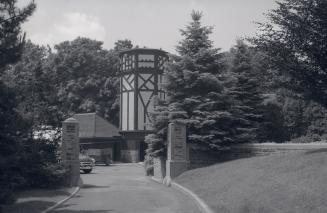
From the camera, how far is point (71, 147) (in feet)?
75.2

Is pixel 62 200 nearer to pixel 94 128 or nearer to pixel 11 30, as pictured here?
pixel 11 30

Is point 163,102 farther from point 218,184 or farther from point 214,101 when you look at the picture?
point 218,184

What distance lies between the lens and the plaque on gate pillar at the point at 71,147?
2269 cm

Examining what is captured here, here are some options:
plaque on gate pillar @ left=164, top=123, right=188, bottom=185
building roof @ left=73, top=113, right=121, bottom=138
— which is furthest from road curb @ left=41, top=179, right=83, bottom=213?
building roof @ left=73, top=113, right=121, bottom=138

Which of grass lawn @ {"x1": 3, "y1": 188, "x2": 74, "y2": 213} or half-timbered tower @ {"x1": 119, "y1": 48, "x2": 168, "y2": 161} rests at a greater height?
half-timbered tower @ {"x1": 119, "y1": 48, "x2": 168, "y2": 161}

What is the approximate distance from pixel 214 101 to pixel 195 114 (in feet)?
4.66

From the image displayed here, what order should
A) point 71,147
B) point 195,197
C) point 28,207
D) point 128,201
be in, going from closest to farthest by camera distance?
point 28,207 → point 195,197 → point 128,201 → point 71,147

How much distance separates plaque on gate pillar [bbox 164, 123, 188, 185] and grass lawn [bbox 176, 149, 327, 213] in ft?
14.7

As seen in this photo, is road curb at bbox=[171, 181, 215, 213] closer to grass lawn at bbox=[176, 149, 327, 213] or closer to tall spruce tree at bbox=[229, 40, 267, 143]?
grass lawn at bbox=[176, 149, 327, 213]

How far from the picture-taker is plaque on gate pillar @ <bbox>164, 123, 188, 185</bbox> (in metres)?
24.3

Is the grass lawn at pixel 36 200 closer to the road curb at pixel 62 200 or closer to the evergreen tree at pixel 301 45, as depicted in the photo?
the road curb at pixel 62 200

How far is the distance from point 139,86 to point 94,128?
7.48 m

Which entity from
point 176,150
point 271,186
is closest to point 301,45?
point 271,186

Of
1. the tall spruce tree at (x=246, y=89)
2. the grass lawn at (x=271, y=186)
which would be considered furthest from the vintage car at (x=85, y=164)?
the grass lawn at (x=271, y=186)
